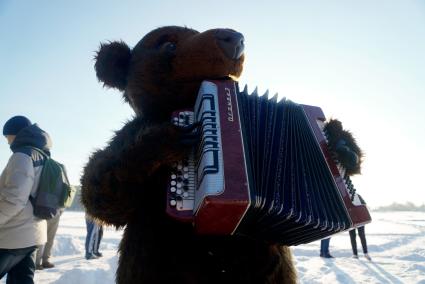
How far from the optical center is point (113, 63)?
2004 millimetres

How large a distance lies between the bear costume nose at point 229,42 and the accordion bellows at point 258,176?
210 millimetres

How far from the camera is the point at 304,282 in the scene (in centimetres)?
428

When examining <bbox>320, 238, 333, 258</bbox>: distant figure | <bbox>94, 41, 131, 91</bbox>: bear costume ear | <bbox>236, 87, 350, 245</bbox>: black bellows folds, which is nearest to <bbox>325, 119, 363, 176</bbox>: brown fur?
<bbox>236, 87, 350, 245</bbox>: black bellows folds

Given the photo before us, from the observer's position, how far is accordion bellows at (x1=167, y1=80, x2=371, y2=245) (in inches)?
51.6

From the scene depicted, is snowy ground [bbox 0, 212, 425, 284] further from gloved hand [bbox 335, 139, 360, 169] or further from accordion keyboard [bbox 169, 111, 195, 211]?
accordion keyboard [bbox 169, 111, 195, 211]

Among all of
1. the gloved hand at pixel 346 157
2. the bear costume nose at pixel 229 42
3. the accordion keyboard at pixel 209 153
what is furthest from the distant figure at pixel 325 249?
the accordion keyboard at pixel 209 153

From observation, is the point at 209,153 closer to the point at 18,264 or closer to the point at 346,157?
the point at 346,157

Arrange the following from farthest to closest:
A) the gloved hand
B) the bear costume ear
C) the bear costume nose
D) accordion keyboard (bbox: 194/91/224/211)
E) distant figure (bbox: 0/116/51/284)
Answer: distant figure (bbox: 0/116/51/284)
the bear costume ear
the gloved hand
the bear costume nose
accordion keyboard (bbox: 194/91/224/211)

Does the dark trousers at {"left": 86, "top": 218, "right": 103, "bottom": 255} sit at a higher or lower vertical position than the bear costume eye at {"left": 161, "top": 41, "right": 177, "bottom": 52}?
lower

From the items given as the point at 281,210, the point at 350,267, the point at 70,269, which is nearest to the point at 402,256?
the point at 350,267

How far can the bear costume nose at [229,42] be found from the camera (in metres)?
1.75

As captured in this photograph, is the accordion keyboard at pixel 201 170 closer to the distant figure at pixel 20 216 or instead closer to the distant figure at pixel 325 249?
the distant figure at pixel 20 216

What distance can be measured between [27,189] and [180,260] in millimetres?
1388

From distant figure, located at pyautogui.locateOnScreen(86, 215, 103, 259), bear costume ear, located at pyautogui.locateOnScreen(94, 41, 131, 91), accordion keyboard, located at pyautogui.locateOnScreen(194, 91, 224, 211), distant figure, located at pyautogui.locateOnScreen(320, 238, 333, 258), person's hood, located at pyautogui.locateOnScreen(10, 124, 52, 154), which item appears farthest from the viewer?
distant figure, located at pyautogui.locateOnScreen(320, 238, 333, 258)
